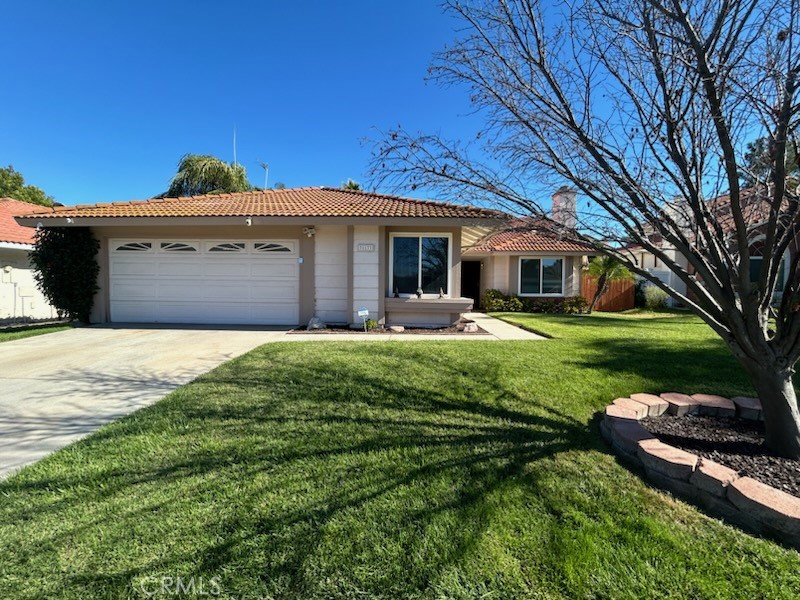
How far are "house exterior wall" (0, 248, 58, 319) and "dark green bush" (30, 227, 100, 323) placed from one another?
2790 mm

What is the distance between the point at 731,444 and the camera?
3.57m

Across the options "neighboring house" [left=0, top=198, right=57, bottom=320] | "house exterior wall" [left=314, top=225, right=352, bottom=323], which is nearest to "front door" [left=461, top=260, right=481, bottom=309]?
"house exterior wall" [left=314, top=225, right=352, bottom=323]

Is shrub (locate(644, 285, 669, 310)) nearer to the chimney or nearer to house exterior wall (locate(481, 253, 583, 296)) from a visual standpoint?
house exterior wall (locate(481, 253, 583, 296))

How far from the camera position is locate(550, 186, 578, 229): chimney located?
3.80m

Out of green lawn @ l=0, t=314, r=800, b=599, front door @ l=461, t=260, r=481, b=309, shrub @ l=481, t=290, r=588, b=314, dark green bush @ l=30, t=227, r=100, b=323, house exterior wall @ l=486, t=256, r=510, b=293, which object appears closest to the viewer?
green lawn @ l=0, t=314, r=800, b=599

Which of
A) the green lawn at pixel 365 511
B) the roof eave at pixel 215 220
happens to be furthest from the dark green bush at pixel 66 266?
the green lawn at pixel 365 511

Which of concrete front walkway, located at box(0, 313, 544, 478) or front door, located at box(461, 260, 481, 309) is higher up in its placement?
Answer: front door, located at box(461, 260, 481, 309)

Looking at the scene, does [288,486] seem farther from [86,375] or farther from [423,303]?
[423,303]

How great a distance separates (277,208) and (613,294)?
16.3m

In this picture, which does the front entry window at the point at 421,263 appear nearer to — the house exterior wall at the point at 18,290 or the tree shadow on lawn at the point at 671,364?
the tree shadow on lawn at the point at 671,364

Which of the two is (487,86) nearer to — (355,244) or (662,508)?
(662,508)

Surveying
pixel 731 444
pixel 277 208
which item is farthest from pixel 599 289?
pixel 731 444

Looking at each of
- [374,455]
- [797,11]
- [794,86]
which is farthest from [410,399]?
[797,11]

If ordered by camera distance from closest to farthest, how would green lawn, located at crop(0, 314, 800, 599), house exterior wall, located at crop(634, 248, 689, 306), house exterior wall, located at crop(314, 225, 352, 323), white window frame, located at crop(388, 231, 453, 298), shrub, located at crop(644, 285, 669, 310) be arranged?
green lawn, located at crop(0, 314, 800, 599), white window frame, located at crop(388, 231, 453, 298), house exterior wall, located at crop(314, 225, 352, 323), house exterior wall, located at crop(634, 248, 689, 306), shrub, located at crop(644, 285, 669, 310)
